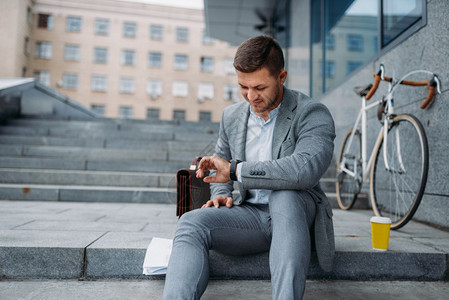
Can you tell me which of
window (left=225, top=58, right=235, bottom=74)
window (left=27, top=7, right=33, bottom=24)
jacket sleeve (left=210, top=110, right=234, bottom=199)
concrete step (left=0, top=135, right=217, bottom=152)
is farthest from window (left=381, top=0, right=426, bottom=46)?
window (left=27, top=7, right=33, bottom=24)

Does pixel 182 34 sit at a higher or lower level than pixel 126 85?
higher

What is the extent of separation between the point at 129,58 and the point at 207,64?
701 cm

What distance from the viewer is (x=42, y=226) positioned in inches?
113

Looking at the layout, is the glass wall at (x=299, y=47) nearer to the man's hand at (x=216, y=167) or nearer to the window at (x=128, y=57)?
the man's hand at (x=216, y=167)

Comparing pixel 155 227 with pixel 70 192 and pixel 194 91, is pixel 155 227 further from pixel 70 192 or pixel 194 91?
pixel 194 91

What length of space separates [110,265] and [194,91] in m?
31.2

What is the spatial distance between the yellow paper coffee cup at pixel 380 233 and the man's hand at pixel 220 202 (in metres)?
0.90

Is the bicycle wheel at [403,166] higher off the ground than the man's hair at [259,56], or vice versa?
the man's hair at [259,56]

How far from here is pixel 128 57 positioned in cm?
3244

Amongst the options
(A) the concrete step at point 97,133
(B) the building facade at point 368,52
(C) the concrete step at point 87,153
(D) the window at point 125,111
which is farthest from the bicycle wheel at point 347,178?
(D) the window at point 125,111

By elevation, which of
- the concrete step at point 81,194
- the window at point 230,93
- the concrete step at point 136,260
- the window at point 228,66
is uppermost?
the window at point 228,66

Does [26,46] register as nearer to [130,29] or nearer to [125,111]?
[130,29]

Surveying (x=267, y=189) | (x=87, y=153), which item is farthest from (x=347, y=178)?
(x=87, y=153)

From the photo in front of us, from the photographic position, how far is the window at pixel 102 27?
3216 cm
